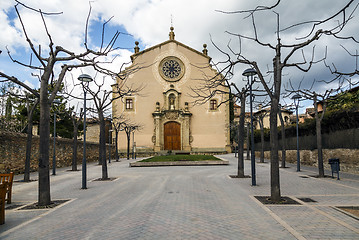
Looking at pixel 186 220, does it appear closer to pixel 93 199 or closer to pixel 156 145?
pixel 93 199

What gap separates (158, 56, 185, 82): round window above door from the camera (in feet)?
142

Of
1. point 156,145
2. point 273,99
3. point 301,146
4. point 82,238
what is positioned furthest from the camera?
point 156,145

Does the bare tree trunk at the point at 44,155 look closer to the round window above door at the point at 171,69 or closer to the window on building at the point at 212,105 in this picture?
the round window above door at the point at 171,69

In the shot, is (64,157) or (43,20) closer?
(43,20)

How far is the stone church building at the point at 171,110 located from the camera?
41656 millimetres

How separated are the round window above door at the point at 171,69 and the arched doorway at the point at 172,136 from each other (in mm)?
7645

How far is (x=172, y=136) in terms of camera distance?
42.2 m

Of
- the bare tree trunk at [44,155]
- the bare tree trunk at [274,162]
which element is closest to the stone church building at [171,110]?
the bare tree trunk at [274,162]

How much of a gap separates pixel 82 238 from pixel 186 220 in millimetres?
2089

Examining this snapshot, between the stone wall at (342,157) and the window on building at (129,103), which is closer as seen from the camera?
the stone wall at (342,157)

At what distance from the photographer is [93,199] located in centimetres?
823

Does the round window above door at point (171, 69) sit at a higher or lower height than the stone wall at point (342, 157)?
higher

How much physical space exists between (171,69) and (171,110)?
7.13 meters

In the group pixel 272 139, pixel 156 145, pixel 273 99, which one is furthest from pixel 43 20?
pixel 156 145
